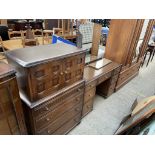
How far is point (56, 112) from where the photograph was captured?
1.61m

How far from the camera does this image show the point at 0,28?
12.5 ft

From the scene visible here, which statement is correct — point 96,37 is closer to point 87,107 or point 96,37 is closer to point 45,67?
point 87,107

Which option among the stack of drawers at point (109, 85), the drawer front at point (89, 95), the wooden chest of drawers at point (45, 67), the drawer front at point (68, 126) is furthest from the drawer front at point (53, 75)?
the stack of drawers at point (109, 85)

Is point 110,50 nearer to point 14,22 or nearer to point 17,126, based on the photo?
point 17,126

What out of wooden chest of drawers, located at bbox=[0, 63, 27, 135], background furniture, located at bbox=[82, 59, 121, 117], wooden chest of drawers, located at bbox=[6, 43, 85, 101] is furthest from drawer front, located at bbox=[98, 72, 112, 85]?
wooden chest of drawers, located at bbox=[0, 63, 27, 135]

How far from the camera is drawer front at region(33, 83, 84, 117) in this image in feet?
4.51

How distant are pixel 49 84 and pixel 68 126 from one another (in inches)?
35.2

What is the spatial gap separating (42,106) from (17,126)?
0.30m

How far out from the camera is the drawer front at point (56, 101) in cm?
137

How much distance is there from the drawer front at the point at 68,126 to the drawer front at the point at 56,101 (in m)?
0.46

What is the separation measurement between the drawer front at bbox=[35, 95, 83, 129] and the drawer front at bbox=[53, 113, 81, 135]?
0.94ft

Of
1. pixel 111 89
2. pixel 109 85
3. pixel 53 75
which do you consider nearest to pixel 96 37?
pixel 109 85

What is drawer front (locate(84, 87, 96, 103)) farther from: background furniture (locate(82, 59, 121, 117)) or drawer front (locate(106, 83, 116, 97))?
drawer front (locate(106, 83, 116, 97))

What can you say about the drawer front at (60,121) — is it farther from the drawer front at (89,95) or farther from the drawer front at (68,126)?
the drawer front at (89,95)
